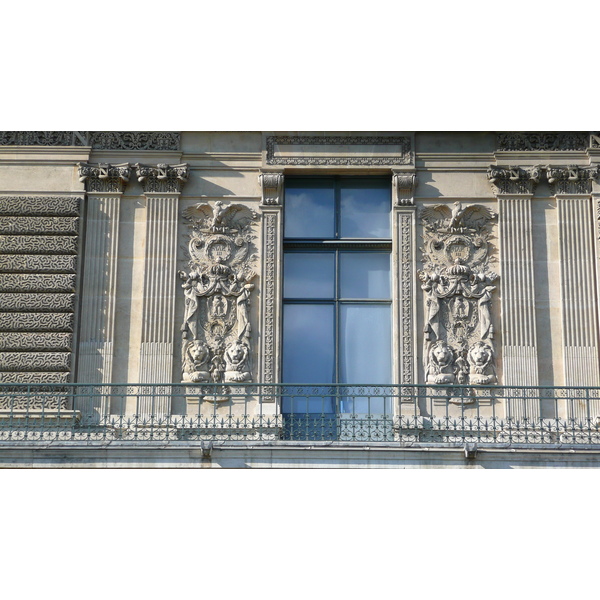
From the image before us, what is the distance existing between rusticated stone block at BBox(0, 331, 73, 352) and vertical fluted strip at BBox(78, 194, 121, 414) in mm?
228

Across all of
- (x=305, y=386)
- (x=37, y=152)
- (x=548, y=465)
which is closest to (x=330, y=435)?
(x=305, y=386)

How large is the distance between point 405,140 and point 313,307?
2728 millimetres

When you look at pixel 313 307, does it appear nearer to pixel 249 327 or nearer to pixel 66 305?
pixel 249 327

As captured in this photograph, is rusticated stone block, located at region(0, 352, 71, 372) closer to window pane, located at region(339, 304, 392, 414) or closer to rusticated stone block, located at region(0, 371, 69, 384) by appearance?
rusticated stone block, located at region(0, 371, 69, 384)

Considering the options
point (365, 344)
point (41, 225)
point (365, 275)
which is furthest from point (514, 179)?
point (41, 225)

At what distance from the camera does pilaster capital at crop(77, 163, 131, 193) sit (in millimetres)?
15539

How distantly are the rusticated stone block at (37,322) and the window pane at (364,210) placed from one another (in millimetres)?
4094

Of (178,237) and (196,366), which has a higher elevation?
(178,237)

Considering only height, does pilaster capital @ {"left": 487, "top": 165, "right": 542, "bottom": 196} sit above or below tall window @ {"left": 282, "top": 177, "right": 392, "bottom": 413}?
above

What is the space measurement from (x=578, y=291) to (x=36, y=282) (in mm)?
7498

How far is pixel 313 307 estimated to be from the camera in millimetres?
15656

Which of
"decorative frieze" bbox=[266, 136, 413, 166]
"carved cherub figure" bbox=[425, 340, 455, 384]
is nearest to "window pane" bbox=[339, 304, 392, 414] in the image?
"carved cherub figure" bbox=[425, 340, 455, 384]

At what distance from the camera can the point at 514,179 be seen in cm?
1552

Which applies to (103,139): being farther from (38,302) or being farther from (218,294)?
(218,294)
